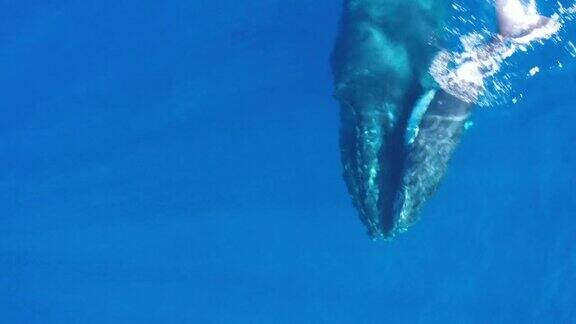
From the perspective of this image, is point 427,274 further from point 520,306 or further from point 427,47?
point 427,47

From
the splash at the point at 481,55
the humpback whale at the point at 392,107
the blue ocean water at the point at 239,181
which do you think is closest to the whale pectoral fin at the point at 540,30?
the splash at the point at 481,55

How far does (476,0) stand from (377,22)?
1999mm

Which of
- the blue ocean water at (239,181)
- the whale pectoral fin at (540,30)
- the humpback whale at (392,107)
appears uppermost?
the whale pectoral fin at (540,30)

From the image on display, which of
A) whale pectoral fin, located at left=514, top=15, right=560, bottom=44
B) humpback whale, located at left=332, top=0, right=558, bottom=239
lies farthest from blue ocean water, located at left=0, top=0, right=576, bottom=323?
humpback whale, located at left=332, top=0, right=558, bottom=239

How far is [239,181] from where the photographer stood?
1798cm

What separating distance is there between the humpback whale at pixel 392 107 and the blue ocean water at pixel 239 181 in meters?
2.73

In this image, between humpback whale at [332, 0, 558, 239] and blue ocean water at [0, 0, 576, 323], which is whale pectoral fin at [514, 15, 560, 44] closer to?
blue ocean water at [0, 0, 576, 323]

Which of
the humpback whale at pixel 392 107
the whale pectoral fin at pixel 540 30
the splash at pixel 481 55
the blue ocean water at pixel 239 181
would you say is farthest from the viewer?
the blue ocean water at pixel 239 181

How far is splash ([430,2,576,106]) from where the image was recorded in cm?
888

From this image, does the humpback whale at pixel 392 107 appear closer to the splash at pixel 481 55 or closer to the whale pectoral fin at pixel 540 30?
the splash at pixel 481 55

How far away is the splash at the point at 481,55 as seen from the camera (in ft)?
29.1

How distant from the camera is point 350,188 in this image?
8.47 meters

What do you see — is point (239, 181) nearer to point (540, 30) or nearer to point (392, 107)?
point (540, 30)

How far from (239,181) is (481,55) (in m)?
9.14
